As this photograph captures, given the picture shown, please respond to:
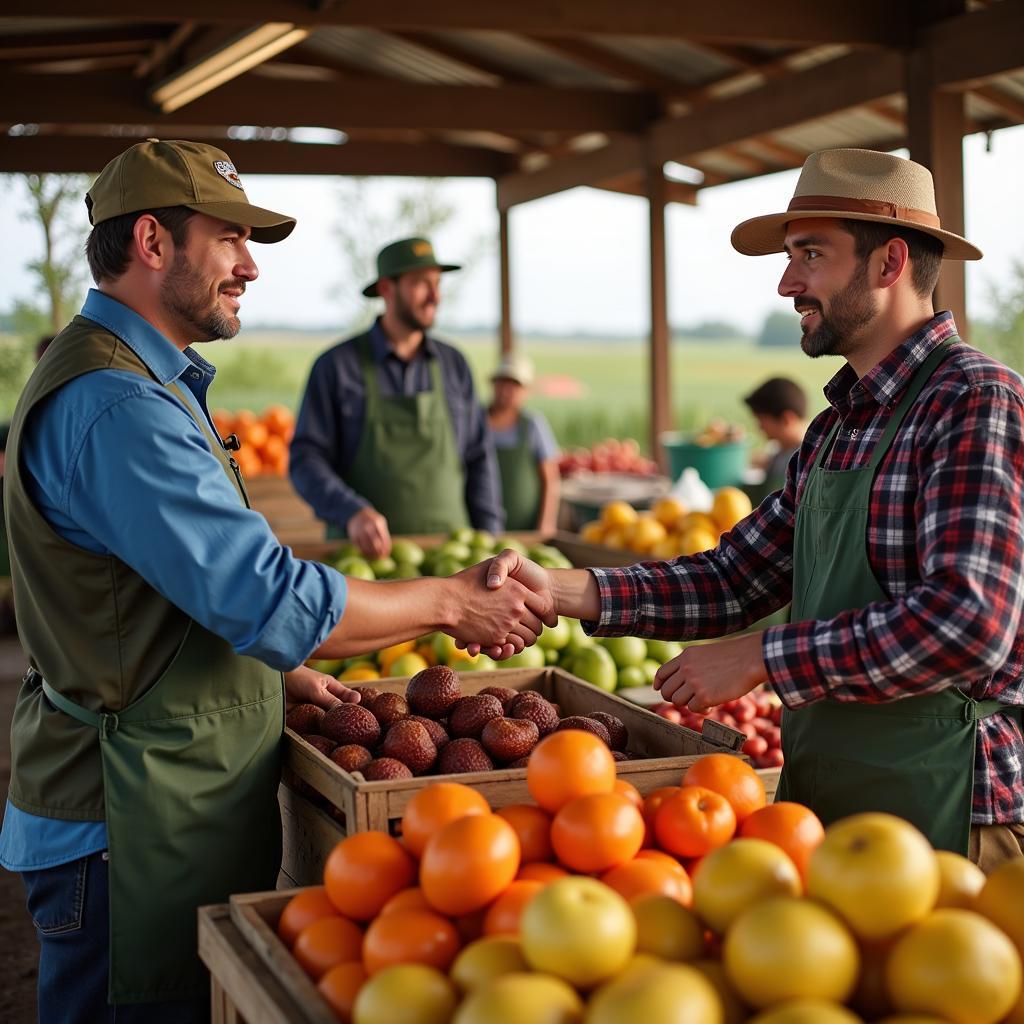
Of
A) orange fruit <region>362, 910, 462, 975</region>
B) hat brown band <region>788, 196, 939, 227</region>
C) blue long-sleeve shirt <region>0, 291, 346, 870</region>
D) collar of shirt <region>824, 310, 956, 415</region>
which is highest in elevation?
hat brown band <region>788, 196, 939, 227</region>

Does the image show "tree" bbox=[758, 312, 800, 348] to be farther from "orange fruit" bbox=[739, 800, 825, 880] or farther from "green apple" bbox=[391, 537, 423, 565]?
"orange fruit" bbox=[739, 800, 825, 880]

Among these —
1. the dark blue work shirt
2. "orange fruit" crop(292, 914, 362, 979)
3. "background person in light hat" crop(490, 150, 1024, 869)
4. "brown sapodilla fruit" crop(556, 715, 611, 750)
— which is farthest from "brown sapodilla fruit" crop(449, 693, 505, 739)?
the dark blue work shirt

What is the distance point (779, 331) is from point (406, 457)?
63.5 ft

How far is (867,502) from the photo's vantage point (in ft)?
6.31

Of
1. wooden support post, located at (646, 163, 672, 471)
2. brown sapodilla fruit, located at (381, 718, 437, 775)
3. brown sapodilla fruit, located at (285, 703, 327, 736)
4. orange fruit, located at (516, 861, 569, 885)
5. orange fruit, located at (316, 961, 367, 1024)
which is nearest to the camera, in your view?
orange fruit, located at (316, 961, 367, 1024)

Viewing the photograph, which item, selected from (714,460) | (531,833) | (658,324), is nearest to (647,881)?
(531,833)

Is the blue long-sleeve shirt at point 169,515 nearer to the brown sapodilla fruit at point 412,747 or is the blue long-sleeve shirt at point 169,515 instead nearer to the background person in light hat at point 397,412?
the brown sapodilla fruit at point 412,747

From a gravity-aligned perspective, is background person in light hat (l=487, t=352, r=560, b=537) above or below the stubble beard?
below

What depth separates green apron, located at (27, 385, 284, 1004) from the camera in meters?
1.90

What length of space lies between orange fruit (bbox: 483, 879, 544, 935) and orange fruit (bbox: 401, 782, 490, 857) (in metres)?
0.15

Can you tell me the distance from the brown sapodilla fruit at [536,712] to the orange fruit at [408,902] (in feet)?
2.46

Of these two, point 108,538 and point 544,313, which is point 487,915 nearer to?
point 108,538

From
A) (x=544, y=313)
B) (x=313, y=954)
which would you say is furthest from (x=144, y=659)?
(x=544, y=313)

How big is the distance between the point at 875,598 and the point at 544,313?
2263 centimetres
